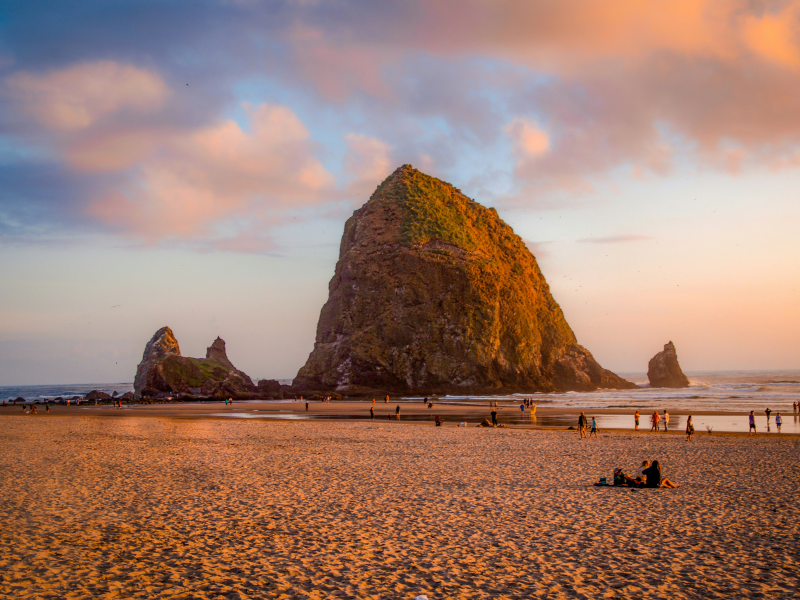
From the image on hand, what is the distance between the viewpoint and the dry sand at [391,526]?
7344 millimetres

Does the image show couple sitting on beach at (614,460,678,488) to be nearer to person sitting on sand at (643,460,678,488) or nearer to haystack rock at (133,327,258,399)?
person sitting on sand at (643,460,678,488)

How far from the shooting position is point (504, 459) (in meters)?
20.0

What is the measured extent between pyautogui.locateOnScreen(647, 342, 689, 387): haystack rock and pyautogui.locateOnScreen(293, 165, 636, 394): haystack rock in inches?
868

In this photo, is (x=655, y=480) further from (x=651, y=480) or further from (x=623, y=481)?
(x=623, y=481)

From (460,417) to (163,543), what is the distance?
36211 millimetres

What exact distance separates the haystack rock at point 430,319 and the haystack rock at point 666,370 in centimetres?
2204

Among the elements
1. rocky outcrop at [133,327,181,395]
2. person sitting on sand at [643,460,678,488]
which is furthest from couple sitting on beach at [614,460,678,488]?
rocky outcrop at [133,327,181,395]

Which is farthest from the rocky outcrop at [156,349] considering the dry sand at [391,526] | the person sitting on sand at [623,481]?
the person sitting on sand at [623,481]

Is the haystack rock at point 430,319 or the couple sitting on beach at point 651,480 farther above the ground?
the haystack rock at point 430,319

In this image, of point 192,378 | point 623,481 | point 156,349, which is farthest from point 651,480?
point 156,349

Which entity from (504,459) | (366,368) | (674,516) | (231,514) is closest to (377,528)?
(231,514)

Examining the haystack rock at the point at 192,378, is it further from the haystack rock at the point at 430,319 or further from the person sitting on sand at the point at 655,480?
the person sitting on sand at the point at 655,480

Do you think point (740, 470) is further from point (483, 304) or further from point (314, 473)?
point (483, 304)

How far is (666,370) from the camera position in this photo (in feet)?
376
